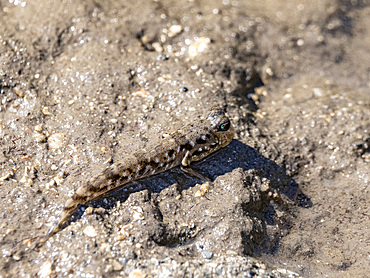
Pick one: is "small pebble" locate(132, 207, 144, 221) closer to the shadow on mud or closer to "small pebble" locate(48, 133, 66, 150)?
the shadow on mud

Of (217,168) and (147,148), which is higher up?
(147,148)

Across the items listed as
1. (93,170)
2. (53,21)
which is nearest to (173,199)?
(93,170)

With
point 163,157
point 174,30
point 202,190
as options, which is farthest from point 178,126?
point 174,30

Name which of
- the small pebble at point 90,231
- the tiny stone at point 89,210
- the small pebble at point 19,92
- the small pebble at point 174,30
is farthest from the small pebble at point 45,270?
the small pebble at point 174,30

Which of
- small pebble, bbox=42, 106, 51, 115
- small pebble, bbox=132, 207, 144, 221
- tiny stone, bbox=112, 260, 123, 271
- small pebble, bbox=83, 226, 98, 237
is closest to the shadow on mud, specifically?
small pebble, bbox=132, 207, 144, 221

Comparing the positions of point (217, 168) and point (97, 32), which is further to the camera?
point (97, 32)

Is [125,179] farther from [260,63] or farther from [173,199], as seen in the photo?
[260,63]
